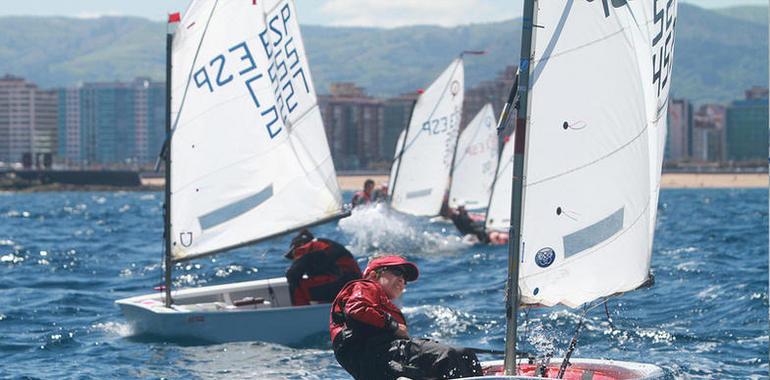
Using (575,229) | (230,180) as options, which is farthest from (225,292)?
(575,229)

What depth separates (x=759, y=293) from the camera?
57.1ft

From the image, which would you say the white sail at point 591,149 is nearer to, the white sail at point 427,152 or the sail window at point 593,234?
the sail window at point 593,234

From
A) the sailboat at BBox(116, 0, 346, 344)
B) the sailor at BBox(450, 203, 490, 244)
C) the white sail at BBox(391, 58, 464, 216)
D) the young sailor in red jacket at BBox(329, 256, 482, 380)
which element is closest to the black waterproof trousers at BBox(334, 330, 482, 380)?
the young sailor in red jacket at BBox(329, 256, 482, 380)

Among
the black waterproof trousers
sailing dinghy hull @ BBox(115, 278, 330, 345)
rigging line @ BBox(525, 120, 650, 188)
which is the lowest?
sailing dinghy hull @ BBox(115, 278, 330, 345)

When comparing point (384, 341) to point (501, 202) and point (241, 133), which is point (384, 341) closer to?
point (241, 133)

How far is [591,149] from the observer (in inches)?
379

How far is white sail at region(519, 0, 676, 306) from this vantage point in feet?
30.9

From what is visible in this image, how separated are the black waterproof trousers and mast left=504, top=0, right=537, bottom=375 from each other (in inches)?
23.6

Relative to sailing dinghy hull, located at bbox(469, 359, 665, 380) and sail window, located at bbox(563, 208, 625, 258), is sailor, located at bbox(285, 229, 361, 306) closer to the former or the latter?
sailing dinghy hull, located at bbox(469, 359, 665, 380)

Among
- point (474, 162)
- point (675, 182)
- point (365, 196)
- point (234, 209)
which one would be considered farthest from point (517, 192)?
point (675, 182)

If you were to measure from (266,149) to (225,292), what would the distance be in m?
1.91

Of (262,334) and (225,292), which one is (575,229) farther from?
(225,292)

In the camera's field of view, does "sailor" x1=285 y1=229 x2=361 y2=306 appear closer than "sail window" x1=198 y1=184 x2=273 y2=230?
Yes

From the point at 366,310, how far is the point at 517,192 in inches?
59.2
